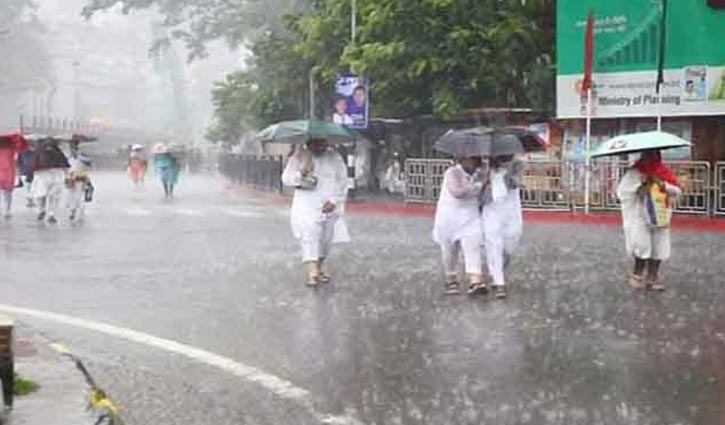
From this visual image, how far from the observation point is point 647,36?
23234mm

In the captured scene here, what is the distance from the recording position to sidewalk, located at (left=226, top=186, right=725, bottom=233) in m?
20.4

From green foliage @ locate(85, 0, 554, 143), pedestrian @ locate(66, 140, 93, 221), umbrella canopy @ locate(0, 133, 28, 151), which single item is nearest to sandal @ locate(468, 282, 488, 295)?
pedestrian @ locate(66, 140, 93, 221)

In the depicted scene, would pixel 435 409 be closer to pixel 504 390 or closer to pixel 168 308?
pixel 504 390

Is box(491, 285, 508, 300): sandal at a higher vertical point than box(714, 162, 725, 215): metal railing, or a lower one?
lower

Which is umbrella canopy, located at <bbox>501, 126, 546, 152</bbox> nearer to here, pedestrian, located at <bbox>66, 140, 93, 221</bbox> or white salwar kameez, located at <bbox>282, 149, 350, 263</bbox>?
white salwar kameez, located at <bbox>282, 149, 350, 263</bbox>

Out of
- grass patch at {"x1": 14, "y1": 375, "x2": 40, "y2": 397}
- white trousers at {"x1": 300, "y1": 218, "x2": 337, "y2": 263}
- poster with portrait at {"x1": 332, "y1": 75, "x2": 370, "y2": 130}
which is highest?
poster with portrait at {"x1": 332, "y1": 75, "x2": 370, "y2": 130}

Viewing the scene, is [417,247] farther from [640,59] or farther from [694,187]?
[640,59]

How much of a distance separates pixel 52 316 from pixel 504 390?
4735 millimetres

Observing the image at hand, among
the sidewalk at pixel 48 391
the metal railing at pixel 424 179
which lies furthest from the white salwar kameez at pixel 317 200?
the metal railing at pixel 424 179

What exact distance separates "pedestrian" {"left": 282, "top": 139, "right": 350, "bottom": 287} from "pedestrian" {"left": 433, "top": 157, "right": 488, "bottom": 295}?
1265 millimetres

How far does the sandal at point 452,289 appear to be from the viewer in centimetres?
1135

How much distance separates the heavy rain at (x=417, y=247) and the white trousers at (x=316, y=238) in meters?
0.03

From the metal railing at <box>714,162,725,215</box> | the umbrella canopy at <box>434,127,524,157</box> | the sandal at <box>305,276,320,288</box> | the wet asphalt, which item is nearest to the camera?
the wet asphalt

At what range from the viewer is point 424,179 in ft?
86.3
